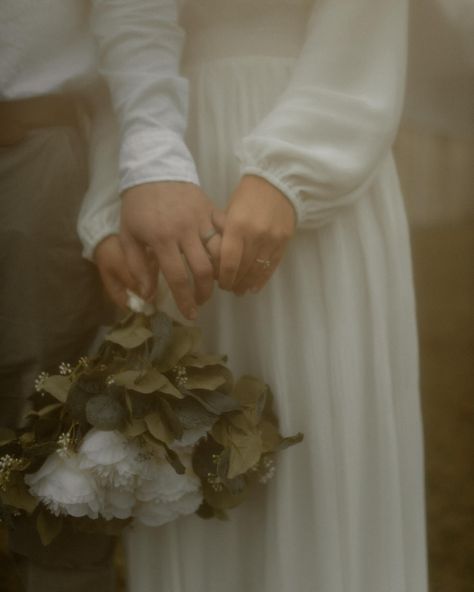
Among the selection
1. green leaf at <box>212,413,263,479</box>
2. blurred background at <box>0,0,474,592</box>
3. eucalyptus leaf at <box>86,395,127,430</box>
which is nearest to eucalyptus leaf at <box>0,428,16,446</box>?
eucalyptus leaf at <box>86,395,127,430</box>

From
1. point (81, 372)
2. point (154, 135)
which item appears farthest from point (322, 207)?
point (81, 372)

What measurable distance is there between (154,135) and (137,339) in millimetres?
228

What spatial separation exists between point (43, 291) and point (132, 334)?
0.15 m

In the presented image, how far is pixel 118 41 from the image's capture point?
94 centimetres

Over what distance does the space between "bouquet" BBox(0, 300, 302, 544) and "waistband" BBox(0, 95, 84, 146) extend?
0.26 m

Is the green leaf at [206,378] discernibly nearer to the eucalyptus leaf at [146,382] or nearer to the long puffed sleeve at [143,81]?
the eucalyptus leaf at [146,382]

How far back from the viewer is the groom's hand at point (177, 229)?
35.3 inches

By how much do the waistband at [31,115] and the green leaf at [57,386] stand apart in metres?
0.29

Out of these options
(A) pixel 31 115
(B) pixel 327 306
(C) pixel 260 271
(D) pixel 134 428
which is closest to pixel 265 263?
(C) pixel 260 271

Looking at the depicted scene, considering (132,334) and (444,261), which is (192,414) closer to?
(132,334)

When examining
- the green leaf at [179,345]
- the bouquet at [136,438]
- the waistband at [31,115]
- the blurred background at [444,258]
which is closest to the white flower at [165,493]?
the bouquet at [136,438]

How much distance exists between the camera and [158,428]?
864mm

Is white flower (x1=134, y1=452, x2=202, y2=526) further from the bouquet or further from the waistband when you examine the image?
the waistband

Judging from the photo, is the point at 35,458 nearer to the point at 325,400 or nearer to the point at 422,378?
the point at 325,400
